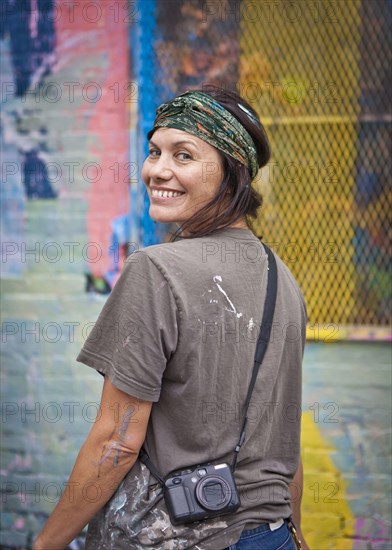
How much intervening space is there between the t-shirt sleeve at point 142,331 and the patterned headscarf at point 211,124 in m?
0.44

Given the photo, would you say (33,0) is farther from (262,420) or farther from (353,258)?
(262,420)

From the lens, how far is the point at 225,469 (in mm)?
1692

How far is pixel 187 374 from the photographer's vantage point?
168cm

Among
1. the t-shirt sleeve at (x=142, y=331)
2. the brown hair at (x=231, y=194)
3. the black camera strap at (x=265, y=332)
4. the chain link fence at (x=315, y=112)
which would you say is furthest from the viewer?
the chain link fence at (x=315, y=112)

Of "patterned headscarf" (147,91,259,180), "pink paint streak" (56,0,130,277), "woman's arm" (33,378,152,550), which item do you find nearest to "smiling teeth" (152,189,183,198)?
"patterned headscarf" (147,91,259,180)

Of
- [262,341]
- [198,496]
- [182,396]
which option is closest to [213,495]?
[198,496]

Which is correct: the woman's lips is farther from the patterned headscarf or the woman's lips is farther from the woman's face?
the patterned headscarf

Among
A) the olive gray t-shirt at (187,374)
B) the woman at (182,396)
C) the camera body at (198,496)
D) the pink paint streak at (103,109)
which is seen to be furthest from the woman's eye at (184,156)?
the pink paint streak at (103,109)

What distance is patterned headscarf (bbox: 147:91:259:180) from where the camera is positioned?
1914mm

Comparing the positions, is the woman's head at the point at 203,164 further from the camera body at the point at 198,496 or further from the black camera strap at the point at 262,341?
the camera body at the point at 198,496

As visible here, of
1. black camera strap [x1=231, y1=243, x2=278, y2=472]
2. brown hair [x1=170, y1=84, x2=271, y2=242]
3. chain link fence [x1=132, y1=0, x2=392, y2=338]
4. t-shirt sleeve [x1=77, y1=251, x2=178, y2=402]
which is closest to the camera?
t-shirt sleeve [x1=77, y1=251, x2=178, y2=402]

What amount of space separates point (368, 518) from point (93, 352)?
256 centimetres

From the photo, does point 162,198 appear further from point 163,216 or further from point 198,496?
point 198,496

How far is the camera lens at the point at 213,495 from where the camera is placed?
1660 millimetres
